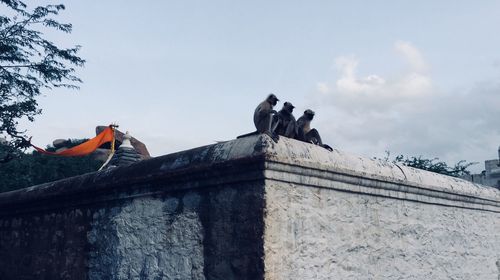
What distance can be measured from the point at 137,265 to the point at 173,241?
0.55 m

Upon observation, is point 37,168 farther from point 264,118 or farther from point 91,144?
point 264,118

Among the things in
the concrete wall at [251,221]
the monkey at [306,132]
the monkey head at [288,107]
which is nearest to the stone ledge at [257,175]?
the concrete wall at [251,221]

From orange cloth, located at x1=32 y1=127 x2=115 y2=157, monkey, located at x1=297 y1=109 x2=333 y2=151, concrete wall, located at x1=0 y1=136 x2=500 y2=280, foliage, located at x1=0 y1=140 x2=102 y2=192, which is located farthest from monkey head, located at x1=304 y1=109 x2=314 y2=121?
foliage, located at x1=0 y1=140 x2=102 y2=192

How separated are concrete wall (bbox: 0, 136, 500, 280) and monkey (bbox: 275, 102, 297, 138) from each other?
0.46m

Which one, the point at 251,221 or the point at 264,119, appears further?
the point at 264,119

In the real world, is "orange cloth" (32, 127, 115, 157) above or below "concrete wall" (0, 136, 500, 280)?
above

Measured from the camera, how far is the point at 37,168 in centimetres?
2127

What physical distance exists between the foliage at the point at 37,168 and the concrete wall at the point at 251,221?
1002cm

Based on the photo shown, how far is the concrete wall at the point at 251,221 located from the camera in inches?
178

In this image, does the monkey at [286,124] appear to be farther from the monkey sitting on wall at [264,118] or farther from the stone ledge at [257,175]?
the stone ledge at [257,175]

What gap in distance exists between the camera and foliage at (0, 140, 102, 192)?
18625 millimetres

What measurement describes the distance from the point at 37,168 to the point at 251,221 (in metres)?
18.6

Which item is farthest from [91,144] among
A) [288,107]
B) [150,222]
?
[288,107]

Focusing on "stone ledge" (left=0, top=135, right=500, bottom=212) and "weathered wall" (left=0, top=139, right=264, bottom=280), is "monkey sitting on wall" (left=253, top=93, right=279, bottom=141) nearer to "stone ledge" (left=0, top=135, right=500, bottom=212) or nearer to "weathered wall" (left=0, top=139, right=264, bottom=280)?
"stone ledge" (left=0, top=135, right=500, bottom=212)
